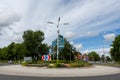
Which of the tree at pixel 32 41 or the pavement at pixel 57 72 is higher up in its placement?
the tree at pixel 32 41

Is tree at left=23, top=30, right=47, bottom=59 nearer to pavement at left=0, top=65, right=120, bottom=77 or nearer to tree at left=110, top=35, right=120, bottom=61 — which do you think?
tree at left=110, top=35, right=120, bottom=61

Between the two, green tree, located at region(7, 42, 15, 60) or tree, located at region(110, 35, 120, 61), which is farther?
green tree, located at region(7, 42, 15, 60)

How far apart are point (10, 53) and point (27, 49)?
32757mm

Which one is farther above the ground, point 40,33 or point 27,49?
point 40,33

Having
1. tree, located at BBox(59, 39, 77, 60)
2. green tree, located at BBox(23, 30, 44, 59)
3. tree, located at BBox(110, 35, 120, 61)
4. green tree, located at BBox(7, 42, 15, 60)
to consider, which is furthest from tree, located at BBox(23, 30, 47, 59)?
tree, located at BBox(110, 35, 120, 61)

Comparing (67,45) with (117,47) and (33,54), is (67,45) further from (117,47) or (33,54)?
(117,47)

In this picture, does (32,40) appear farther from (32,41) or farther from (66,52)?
(66,52)

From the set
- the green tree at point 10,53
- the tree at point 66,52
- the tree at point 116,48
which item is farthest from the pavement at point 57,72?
the green tree at point 10,53

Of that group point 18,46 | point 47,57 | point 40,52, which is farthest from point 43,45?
point 47,57

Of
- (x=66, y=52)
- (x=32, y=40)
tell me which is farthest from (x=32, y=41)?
(x=66, y=52)

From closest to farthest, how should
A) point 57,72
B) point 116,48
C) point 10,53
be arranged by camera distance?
1. point 57,72
2. point 116,48
3. point 10,53

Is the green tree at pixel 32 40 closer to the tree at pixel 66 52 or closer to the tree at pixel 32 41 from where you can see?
the tree at pixel 32 41

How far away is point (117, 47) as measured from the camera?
9256 centimetres

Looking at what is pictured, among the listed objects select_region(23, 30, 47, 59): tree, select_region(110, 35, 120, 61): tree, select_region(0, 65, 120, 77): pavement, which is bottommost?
Result: select_region(0, 65, 120, 77): pavement
